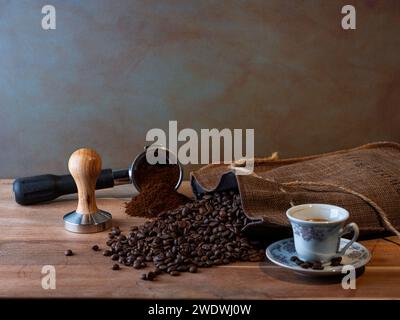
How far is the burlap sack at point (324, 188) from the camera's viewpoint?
105 centimetres

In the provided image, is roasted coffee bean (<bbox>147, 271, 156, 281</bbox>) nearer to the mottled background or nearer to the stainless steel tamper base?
the stainless steel tamper base

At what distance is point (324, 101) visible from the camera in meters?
1.57

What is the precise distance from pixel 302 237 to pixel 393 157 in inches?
18.9

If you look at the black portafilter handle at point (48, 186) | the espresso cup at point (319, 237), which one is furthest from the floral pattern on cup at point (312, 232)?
the black portafilter handle at point (48, 186)

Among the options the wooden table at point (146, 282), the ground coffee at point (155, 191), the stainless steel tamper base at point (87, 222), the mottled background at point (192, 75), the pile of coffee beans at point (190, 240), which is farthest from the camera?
the mottled background at point (192, 75)

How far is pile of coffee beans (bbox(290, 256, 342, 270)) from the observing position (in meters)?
0.89

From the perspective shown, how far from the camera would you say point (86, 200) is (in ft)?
3.75

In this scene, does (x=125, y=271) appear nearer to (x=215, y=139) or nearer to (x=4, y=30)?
(x=215, y=139)

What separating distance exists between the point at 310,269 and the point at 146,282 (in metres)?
0.24

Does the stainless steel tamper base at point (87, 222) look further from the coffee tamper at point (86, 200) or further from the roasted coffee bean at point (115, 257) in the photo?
the roasted coffee bean at point (115, 257)

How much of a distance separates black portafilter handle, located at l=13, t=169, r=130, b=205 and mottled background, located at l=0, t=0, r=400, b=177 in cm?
28

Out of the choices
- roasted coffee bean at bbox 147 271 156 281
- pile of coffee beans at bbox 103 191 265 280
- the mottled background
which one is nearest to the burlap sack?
pile of coffee beans at bbox 103 191 265 280

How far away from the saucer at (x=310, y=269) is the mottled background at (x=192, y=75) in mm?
646

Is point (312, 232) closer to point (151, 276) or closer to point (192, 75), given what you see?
point (151, 276)
